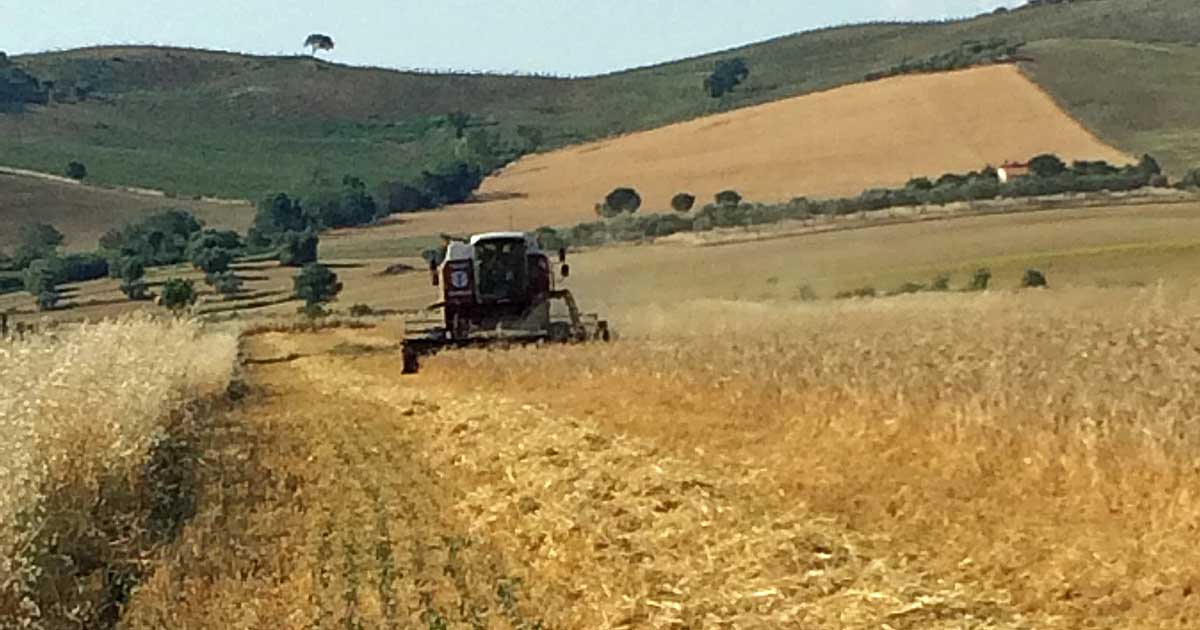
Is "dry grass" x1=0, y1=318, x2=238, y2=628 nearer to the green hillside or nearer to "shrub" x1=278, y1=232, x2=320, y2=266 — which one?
"shrub" x1=278, y1=232, x2=320, y2=266

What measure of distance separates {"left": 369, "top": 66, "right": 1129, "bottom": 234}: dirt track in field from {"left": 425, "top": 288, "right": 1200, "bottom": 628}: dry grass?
1746 inches

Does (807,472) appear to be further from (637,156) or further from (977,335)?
(637,156)

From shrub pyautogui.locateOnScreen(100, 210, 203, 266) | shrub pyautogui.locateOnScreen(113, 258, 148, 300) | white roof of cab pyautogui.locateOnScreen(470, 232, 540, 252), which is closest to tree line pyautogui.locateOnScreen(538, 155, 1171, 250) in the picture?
shrub pyautogui.locateOnScreen(113, 258, 148, 300)

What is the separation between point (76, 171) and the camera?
94.0 meters

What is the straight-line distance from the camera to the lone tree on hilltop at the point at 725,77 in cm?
11338

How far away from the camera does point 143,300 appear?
185ft

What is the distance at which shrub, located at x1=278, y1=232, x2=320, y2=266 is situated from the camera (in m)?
66.1

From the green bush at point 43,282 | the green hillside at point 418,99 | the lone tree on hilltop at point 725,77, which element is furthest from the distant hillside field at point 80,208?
the lone tree on hilltop at point 725,77

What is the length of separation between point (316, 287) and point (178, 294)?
4.93m

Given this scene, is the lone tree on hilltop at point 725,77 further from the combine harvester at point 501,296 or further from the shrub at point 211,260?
the combine harvester at point 501,296

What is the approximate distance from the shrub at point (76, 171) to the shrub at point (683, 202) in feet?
116

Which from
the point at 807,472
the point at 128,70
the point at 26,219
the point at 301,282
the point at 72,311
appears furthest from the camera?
the point at 128,70

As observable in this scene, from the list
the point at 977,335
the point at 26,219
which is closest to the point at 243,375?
the point at 977,335

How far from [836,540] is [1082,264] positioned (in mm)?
36556
